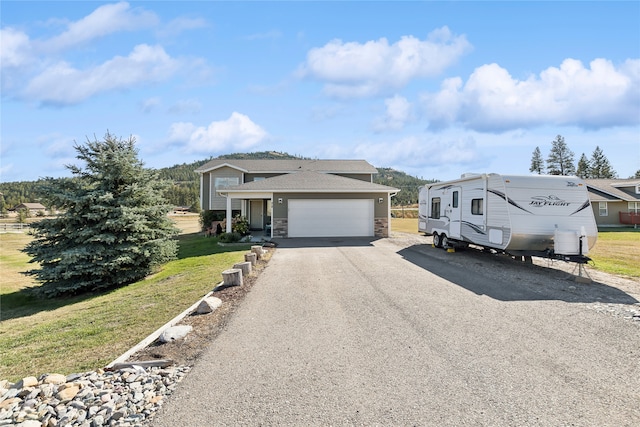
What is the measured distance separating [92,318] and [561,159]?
67.9 meters

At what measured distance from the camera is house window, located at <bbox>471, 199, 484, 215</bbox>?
11.0 meters

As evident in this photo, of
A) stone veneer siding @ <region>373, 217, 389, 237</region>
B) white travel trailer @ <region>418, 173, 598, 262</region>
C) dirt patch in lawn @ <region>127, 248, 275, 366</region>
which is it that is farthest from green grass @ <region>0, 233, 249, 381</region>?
white travel trailer @ <region>418, 173, 598, 262</region>

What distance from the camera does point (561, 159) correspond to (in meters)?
57.6

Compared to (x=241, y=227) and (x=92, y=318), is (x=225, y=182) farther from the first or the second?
(x=92, y=318)

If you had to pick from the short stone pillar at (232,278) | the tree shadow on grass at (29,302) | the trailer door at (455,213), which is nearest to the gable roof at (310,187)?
the trailer door at (455,213)

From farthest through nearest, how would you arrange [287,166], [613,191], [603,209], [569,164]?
[569,164]
[613,191]
[603,209]
[287,166]

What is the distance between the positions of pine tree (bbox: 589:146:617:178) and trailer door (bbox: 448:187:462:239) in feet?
208

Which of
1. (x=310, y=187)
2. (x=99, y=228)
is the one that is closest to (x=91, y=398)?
(x=99, y=228)

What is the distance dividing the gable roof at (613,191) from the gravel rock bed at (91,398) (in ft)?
113

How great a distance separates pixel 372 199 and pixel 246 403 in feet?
54.5

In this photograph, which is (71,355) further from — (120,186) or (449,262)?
(449,262)

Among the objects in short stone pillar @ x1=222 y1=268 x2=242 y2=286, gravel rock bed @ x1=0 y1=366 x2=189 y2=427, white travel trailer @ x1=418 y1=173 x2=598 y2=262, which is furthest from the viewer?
white travel trailer @ x1=418 y1=173 x2=598 y2=262

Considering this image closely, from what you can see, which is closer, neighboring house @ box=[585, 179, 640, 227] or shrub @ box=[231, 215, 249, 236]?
shrub @ box=[231, 215, 249, 236]

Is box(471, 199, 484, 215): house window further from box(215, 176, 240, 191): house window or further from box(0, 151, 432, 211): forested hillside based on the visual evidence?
box(0, 151, 432, 211): forested hillside
